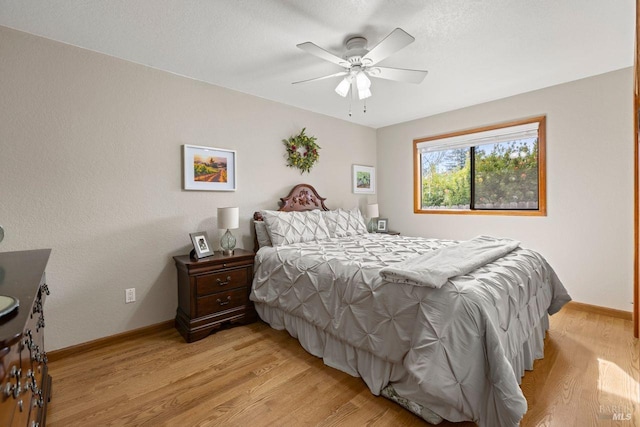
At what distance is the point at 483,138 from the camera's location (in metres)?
3.81

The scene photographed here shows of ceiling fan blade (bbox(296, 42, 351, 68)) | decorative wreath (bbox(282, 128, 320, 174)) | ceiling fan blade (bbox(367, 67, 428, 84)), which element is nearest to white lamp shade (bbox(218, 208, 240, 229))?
decorative wreath (bbox(282, 128, 320, 174))

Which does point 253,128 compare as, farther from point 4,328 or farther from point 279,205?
point 4,328

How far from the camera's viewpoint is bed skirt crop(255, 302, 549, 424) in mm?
1652

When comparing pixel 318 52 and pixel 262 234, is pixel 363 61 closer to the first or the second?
pixel 318 52

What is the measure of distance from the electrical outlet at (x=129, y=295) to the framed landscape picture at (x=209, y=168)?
104 cm

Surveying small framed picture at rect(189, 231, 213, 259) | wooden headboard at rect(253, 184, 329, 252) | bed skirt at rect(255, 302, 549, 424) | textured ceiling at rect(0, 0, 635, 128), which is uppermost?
textured ceiling at rect(0, 0, 635, 128)

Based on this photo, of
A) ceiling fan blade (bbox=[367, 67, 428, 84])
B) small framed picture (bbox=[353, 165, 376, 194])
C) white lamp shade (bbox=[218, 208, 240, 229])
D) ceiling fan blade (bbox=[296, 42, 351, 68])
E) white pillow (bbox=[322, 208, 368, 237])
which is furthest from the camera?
small framed picture (bbox=[353, 165, 376, 194])

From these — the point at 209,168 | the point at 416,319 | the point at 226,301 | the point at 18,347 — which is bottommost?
the point at 226,301

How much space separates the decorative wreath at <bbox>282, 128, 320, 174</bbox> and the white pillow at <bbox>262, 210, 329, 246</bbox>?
28.8 inches

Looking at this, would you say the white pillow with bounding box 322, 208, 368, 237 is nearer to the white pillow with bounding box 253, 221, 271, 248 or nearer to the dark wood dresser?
the white pillow with bounding box 253, 221, 271, 248

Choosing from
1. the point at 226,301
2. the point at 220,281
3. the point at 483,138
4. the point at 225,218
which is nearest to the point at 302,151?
the point at 225,218

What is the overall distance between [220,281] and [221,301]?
187 millimetres

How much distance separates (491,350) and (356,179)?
136 inches

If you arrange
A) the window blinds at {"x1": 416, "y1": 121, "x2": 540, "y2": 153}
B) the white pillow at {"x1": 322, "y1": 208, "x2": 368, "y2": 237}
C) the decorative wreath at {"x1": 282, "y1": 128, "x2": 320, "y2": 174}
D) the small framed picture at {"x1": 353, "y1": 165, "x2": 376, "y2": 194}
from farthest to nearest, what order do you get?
the small framed picture at {"x1": 353, "y1": 165, "x2": 376, "y2": 194} → the decorative wreath at {"x1": 282, "y1": 128, "x2": 320, "y2": 174} → the white pillow at {"x1": 322, "y1": 208, "x2": 368, "y2": 237} → the window blinds at {"x1": 416, "y1": 121, "x2": 540, "y2": 153}
